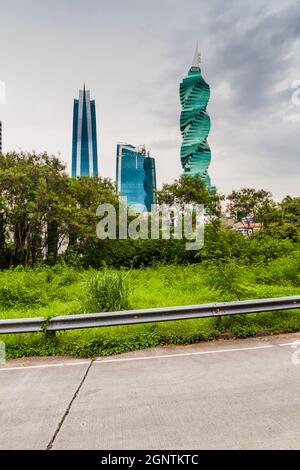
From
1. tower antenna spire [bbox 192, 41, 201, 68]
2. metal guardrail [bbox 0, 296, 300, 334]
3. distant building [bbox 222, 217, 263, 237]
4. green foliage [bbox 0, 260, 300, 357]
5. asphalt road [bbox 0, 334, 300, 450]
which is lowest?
asphalt road [bbox 0, 334, 300, 450]

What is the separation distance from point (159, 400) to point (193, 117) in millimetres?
122058

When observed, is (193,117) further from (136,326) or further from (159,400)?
(159,400)

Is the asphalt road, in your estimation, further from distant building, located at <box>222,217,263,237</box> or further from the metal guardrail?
distant building, located at <box>222,217,263,237</box>

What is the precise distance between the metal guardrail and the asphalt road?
0.57 m

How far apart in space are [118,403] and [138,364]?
1.44 m

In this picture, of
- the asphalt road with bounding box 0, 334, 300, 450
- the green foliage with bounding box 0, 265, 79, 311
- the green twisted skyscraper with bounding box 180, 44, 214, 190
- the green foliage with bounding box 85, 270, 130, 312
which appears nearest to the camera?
the asphalt road with bounding box 0, 334, 300, 450

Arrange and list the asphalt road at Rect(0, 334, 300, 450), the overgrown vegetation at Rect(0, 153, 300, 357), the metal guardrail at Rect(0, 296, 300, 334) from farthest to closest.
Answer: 1. the overgrown vegetation at Rect(0, 153, 300, 357)
2. the metal guardrail at Rect(0, 296, 300, 334)
3. the asphalt road at Rect(0, 334, 300, 450)

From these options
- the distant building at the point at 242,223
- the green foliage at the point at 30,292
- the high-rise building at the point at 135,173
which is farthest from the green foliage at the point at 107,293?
the high-rise building at the point at 135,173

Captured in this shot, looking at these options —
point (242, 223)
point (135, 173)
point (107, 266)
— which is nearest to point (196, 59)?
point (135, 173)

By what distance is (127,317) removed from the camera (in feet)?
22.7

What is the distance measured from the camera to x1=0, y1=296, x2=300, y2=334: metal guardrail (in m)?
6.70

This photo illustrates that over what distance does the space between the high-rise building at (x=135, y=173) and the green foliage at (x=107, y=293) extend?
16621 centimetres

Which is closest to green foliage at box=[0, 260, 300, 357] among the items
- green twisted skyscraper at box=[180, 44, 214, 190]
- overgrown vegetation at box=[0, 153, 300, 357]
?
overgrown vegetation at box=[0, 153, 300, 357]

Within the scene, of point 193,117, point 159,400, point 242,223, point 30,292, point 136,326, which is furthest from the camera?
point 193,117
